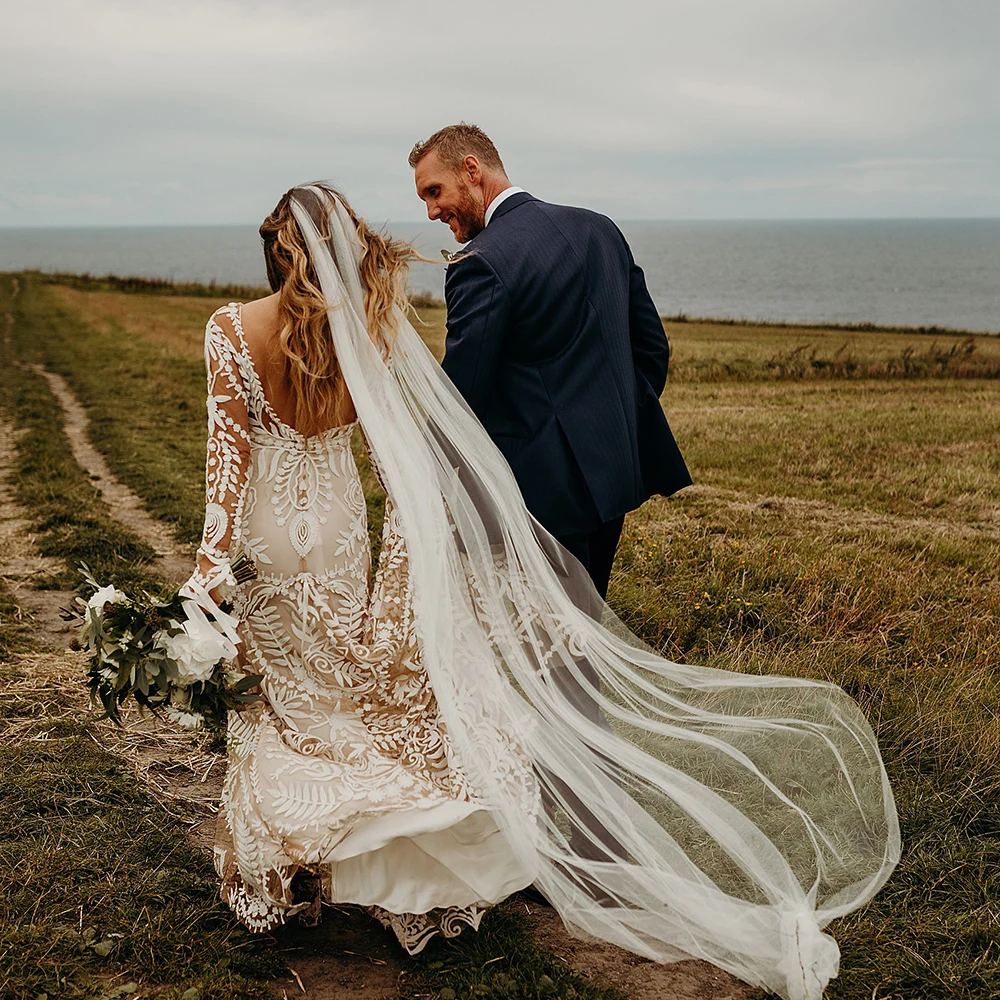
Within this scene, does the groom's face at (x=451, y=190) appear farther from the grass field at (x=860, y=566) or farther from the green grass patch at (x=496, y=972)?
the grass field at (x=860, y=566)

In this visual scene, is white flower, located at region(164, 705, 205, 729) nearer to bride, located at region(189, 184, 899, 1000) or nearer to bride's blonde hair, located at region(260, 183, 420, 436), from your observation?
bride, located at region(189, 184, 899, 1000)

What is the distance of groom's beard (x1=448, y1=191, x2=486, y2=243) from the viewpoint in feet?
12.7

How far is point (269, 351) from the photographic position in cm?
321

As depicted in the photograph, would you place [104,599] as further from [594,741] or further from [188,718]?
[594,741]

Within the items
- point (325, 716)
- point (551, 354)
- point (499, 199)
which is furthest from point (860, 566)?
point (325, 716)

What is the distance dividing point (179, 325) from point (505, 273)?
2692 centimetres

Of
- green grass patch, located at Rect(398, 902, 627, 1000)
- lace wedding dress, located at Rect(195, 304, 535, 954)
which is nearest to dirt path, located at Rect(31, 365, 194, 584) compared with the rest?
lace wedding dress, located at Rect(195, 304, 535, 954)

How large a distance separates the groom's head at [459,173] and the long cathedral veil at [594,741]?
2.28 ft

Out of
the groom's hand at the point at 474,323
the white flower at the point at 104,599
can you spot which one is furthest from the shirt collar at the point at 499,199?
the white flower at the point at 104,599

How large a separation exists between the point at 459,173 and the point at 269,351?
1.16 m

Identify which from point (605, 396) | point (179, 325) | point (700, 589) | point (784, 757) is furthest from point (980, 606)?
point (179, 325)

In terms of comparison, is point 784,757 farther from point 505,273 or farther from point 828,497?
point 828,497

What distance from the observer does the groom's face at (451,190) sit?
3.84m

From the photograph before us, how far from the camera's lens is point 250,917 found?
11.0ft
